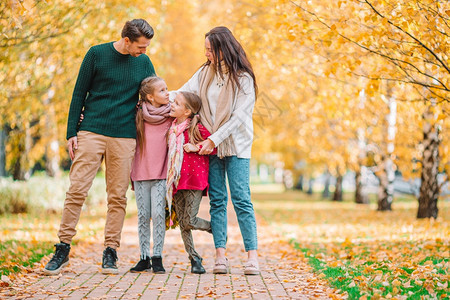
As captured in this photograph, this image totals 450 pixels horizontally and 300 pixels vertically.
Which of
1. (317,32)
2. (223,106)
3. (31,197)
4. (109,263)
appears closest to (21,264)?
(109,263)

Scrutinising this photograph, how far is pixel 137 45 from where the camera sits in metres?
5.28

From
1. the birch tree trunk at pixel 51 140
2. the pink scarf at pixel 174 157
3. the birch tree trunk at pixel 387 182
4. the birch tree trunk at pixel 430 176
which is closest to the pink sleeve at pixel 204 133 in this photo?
the pink scarf at pixel 174 157

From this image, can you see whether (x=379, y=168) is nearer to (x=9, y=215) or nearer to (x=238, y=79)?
(x=9, y=215)

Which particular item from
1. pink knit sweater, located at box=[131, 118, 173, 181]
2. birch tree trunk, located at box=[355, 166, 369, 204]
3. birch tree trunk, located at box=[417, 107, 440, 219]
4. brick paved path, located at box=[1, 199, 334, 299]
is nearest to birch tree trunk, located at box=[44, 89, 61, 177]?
birch tree trunk, located at box=[417, 107, 440, 219]

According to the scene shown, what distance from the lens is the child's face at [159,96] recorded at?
17.7 ft

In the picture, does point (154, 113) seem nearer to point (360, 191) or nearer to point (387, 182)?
point (387, 182)

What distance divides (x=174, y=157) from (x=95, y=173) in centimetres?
76

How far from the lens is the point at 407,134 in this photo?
49.8 feet

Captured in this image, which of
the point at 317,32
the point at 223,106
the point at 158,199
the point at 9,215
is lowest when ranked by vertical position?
the point at 9,215

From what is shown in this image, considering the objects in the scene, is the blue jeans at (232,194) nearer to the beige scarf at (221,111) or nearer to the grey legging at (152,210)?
the beige scarf at (221,111)

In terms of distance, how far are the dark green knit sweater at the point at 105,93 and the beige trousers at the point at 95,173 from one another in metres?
0.09

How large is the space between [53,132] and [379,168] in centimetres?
927

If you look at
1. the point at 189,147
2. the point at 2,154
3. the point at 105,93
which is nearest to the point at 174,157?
the point at 189,147

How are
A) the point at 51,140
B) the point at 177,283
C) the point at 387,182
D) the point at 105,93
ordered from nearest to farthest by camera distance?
the point at 177,283
the point at 105,93
the point at 387,182
the point at 51,140
